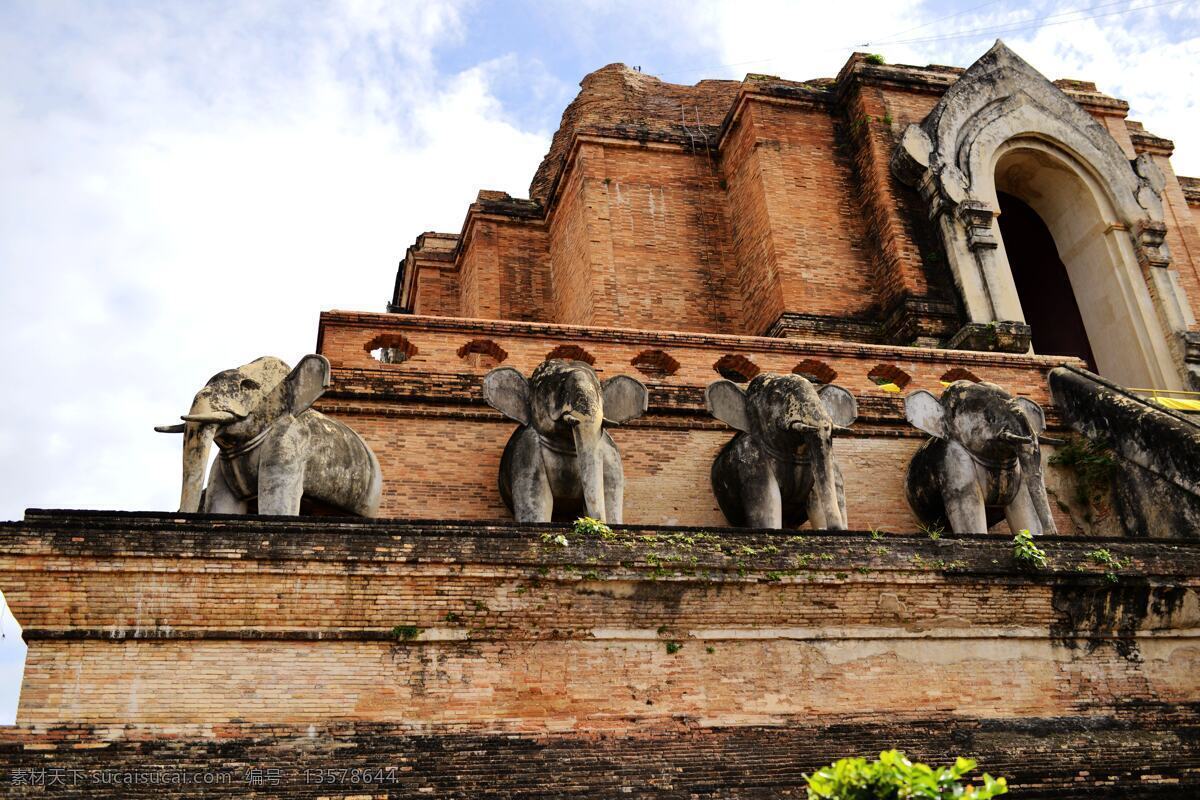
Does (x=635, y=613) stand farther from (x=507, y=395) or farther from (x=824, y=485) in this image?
(x=507, y=395)

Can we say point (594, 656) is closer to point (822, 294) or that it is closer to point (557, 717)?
point (557, 717)

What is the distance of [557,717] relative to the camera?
340 inches

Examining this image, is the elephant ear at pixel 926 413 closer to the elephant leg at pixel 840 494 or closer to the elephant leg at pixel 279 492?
the elephant leg at pixel 840 494

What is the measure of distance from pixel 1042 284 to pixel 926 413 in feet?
34.4

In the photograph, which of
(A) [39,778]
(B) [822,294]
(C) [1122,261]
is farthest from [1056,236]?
(A) [39,778]

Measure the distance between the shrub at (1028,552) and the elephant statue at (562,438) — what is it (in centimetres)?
305

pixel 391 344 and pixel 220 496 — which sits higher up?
pixel 391 344

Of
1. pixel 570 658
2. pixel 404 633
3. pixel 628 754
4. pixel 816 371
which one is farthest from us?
pixel 816 371

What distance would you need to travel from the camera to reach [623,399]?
429 inches

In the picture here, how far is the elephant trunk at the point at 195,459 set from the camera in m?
9.64

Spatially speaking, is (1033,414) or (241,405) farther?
(1033,414)

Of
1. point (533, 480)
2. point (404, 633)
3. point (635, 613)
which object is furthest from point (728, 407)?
point (404, 633)

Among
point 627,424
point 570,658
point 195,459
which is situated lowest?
point 570,658

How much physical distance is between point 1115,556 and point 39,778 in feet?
25.6
